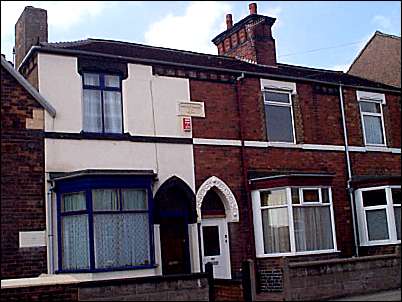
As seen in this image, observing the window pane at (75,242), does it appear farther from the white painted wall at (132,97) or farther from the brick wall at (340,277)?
the brick wall at (340,277)

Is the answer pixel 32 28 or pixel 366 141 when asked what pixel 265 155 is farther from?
pixel 32 28

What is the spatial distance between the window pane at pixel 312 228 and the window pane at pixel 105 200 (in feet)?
17.8

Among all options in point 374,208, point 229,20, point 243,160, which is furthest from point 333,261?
point 229,20

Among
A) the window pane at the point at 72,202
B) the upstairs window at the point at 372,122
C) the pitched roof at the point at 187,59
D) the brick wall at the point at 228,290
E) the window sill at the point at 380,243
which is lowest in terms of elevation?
the brick wall at the point at 228,290

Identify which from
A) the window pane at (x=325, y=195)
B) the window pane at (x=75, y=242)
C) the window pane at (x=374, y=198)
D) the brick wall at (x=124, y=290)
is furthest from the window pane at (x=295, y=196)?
the window pane at (x=75, y=242)

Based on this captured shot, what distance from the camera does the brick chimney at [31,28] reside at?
18.3 metres

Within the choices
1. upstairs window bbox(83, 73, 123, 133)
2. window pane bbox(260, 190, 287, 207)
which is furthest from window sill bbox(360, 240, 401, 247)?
upstairs window bbox(83, 73, 123, 133)

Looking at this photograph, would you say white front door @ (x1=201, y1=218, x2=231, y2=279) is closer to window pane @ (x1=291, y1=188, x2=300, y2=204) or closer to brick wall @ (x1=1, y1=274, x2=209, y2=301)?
window pane @ (x1=291, y1=188, x2=300, y2=204)

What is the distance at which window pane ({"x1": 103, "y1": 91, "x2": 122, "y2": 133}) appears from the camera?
17.2m

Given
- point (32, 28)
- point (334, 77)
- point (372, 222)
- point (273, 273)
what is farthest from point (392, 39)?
point (32, 28)

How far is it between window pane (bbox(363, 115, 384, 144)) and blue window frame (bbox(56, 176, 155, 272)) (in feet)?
31.8

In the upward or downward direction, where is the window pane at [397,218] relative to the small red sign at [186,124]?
downward

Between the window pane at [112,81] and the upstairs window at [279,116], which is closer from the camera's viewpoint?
the window pane at [112,81]

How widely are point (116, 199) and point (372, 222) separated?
903cm
